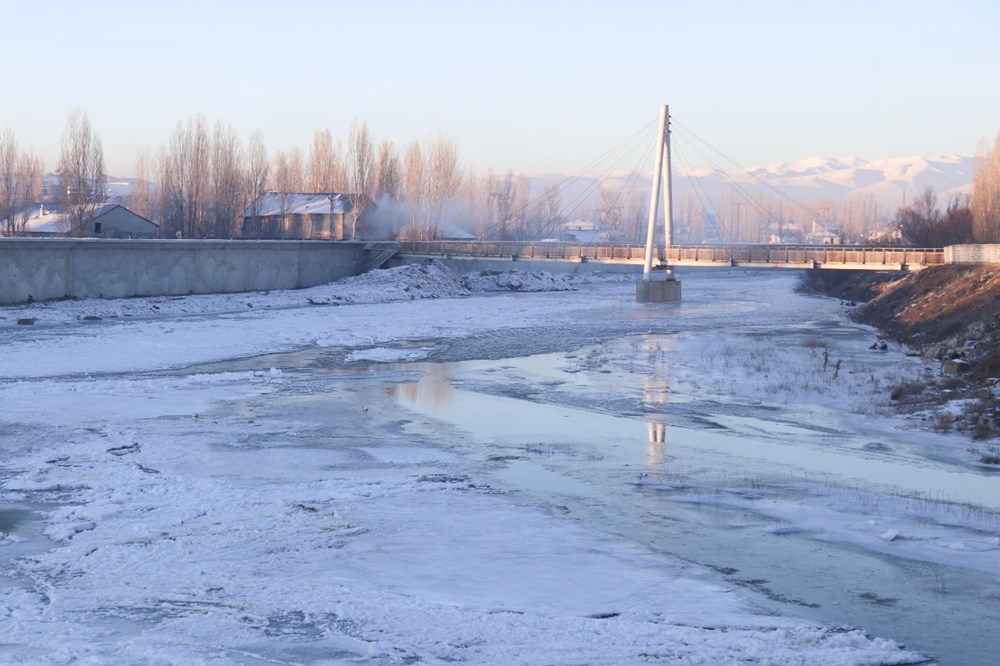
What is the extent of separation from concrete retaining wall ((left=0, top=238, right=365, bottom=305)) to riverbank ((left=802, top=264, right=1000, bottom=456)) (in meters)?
28.9

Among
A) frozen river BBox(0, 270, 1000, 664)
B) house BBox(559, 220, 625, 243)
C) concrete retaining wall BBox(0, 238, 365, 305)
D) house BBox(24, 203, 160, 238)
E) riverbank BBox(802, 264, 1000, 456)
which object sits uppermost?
house BBox(559, 220, 625, 243)

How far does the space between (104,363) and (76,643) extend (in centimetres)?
1865

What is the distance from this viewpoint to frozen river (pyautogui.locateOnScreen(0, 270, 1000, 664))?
7992mm

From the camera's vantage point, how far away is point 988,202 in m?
56.3

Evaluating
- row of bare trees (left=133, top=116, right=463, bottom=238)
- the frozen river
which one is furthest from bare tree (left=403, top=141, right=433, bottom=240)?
the frozen river

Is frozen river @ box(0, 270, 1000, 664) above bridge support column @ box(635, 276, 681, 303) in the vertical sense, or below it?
below

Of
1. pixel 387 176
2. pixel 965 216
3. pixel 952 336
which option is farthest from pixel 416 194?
pixel 952 336

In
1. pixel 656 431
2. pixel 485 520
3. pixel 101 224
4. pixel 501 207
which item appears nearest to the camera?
pixel 485 520

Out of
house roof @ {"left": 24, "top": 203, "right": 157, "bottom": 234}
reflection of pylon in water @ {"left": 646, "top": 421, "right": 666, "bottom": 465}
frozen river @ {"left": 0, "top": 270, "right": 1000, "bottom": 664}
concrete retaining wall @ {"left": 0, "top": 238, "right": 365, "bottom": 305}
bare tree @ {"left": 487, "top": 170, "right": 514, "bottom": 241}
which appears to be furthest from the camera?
bare tree @ {"left": 487, "top": 170, "right": 514, "bottom": 241}

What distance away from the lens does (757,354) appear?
28609 millimetres

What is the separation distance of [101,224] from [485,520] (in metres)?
60.3

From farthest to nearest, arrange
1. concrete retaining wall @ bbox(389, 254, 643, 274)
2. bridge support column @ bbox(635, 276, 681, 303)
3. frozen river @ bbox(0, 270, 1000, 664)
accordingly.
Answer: concrete retaining wall @ bbox(389, 254, 643, 274), bridge support column @ bbox(635, 276, 681, 303), frozen river @ bbox(0, 270, 1000, 664)

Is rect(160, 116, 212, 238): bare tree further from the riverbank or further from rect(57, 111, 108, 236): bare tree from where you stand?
the riverbank

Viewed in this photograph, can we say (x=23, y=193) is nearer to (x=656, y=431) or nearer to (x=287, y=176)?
(x=287, y=176)
